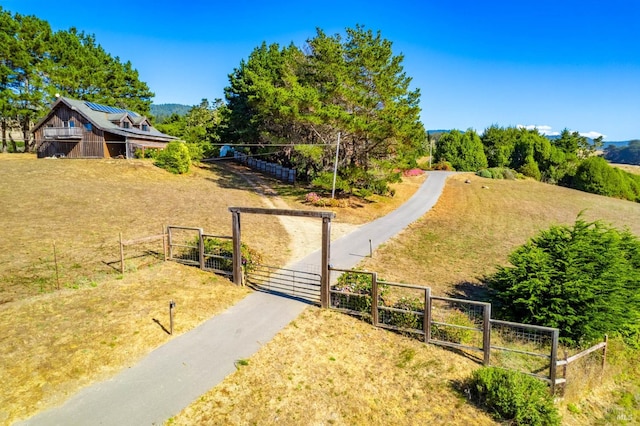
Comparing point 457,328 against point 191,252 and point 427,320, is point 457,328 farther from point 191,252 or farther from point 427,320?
point 191,252

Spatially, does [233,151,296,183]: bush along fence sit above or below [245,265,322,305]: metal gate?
above

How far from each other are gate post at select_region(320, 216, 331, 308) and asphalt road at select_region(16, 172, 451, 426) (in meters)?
0.72

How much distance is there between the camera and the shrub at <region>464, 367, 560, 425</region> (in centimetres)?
713

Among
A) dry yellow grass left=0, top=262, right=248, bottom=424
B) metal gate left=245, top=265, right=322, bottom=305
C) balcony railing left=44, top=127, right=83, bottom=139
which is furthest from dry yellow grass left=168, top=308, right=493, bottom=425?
balcony railing left=44, top=127, right=83, bottom=139

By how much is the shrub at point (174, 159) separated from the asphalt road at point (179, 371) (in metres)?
26.2

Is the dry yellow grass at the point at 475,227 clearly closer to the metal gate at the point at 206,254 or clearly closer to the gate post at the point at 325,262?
the gate post at the point at 325,262

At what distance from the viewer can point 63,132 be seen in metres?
35.5

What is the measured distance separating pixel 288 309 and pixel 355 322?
7.26ft

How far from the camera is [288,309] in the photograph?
11.4m

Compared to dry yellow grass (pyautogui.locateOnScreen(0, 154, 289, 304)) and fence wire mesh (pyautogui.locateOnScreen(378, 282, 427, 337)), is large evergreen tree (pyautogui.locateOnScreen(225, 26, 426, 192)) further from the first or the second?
fence wire mesh (pyautogui.locateOnScreen(378, 282, 427, 337))

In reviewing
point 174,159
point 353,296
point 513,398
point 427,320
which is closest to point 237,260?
point 353,296

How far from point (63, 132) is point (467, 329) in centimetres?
4116

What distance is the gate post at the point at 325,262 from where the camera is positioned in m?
11.2

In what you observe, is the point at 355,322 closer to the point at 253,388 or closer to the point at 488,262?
the point at 253,388
